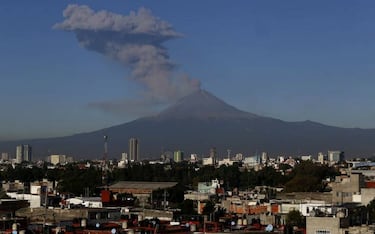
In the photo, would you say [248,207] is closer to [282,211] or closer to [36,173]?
[282,211]

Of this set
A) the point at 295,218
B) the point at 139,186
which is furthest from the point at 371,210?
the point at 139,186

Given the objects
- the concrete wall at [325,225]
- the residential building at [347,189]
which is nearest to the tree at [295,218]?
the concrete wall at [325,225]

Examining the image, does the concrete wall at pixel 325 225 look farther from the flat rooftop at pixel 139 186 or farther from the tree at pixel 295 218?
the flat rooftop at pixel 139 186

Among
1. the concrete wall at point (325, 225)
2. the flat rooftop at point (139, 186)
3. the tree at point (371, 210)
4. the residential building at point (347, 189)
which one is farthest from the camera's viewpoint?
the flat rooftop at point (139, 186)

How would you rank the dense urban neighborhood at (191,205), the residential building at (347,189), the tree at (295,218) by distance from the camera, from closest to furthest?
the dense urban neighborhood at (191,205) < the tree at (295,218) < the residential building at (347,189)

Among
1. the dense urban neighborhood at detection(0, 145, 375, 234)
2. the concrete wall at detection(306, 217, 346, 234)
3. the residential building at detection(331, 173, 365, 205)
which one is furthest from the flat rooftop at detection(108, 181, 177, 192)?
the concrete wall at detection(306, 217, 346, 234)

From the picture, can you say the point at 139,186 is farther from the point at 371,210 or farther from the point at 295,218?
the point at 295,218

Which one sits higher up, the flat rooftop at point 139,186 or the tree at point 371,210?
the flat rooftop at point 139,186

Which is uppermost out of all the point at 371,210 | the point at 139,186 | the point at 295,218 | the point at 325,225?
the point at 139,186

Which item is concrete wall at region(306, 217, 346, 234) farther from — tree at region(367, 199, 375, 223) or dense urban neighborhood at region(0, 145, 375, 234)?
tree at region(367, 199, 375, 223)

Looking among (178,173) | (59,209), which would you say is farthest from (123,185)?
(59,209)

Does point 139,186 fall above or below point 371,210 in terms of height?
above

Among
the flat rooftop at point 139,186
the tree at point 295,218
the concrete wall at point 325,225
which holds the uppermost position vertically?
the flat rooftop at point 139,186
